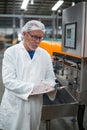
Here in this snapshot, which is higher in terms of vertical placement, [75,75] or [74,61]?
[74,61]

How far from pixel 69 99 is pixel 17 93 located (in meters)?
0.67

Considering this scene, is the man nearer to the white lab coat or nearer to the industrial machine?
the white lab coat

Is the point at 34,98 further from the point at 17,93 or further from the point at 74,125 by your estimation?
the point at 74,125

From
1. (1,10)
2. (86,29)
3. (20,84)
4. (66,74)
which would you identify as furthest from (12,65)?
(1,10)

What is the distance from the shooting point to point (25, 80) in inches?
49.4

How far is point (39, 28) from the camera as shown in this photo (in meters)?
1.25

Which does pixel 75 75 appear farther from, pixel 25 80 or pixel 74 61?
pixel 25 80

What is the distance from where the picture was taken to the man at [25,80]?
1214mm

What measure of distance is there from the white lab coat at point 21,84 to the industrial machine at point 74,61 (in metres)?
0.23

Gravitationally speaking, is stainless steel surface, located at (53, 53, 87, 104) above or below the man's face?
below

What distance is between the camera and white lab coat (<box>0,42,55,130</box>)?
122cm

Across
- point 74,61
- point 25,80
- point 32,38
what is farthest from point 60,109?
point 32,38

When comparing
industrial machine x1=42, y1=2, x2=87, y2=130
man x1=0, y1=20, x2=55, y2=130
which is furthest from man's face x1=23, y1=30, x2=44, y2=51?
industrial machine x1=42, y1=2, x2=87, y2=130

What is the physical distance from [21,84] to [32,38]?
0.95ft
